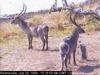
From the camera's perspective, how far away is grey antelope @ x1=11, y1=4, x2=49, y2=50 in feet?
14.3

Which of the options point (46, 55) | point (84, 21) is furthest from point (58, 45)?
point (84, 21)

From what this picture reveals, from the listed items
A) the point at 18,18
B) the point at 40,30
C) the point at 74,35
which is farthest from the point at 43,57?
the point at 18,18

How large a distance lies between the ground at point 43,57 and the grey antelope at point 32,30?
2.6 inches

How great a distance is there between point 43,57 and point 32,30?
0.50 meters

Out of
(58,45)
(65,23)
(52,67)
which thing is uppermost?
(65,23)

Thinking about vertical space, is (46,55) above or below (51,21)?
below

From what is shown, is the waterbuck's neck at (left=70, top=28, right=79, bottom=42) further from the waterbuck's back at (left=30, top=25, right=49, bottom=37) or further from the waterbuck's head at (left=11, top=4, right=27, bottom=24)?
the waterbuck's head at (left=11, top=4, right=27, bottom=24)

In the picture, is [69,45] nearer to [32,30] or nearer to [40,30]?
[40,30]

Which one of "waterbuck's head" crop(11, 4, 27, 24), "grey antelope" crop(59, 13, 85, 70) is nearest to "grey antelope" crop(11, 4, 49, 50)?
"waterbuck's head" crop(11, 4, 27, 24)

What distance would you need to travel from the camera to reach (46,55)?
13.9 feet

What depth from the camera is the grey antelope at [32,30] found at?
14.3ft

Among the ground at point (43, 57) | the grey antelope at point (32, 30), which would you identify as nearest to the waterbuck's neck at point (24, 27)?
the grey antelope at point (32, 30)

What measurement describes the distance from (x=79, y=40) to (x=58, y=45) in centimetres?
30

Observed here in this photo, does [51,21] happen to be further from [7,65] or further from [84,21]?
[7,65]
